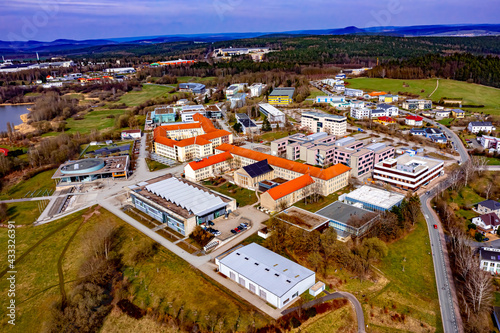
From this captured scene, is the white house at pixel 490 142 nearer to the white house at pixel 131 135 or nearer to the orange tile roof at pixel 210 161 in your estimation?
the orange tile roof at pixel 210 161

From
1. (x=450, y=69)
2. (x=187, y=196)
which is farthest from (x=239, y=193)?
(x=450, y=69)

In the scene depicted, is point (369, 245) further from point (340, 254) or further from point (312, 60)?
point (312, 60)

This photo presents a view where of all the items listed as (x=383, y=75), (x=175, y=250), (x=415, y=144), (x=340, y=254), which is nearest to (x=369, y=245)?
(x=340, y=254)

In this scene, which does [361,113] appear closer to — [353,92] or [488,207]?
[353,92]

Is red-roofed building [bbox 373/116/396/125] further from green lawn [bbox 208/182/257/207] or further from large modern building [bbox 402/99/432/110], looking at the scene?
green lawn [bbox 208/182/257/207]

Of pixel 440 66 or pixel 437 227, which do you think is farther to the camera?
pixel 440 66
